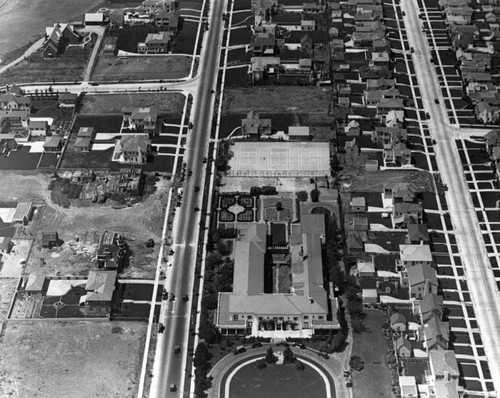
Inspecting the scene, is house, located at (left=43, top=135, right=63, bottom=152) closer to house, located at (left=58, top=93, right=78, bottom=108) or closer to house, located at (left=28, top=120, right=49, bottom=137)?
house, located at (left=28, top=120, right=49, bottom=137)

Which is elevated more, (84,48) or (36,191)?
(84,48)

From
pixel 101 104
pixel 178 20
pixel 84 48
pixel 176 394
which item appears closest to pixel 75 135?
pixel 101 104

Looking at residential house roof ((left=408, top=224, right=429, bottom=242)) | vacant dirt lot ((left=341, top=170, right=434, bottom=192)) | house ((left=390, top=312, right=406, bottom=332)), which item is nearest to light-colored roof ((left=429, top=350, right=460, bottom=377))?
house ((left=390, top=312, right=406, bottom=332))

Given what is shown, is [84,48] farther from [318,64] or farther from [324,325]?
[324,325]

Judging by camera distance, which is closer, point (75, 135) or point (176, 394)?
point (176, 394)

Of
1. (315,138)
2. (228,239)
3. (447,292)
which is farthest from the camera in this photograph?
(315,138)

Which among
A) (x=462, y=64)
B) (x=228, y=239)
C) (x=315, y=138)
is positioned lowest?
(x=228, y=239)

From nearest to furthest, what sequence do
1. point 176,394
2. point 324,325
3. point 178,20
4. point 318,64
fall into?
point 176,394
point 324,325
point 318,64
point 178,20
